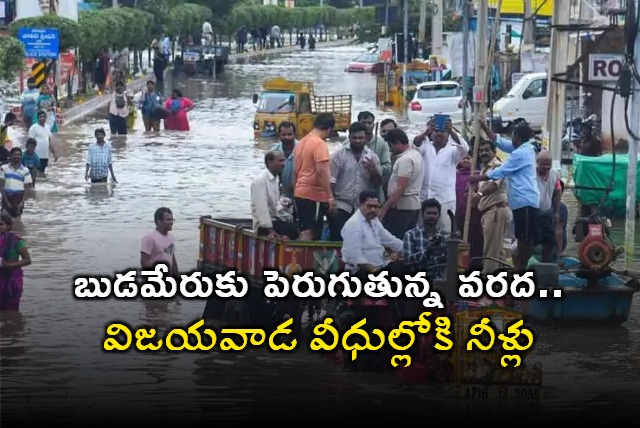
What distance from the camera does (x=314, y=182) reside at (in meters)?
14.6

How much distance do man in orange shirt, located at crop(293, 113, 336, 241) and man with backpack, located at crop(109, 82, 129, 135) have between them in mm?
22803

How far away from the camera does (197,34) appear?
81.4m

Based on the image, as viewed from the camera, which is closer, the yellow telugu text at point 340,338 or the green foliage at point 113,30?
the yellow telugu text at point 340,338

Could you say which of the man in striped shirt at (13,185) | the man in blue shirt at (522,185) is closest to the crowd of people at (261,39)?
the man in striped shirt at (13,185)

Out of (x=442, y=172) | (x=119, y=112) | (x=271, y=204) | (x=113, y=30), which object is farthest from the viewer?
(x=113, y=30)

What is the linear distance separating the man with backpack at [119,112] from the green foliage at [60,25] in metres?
6.77

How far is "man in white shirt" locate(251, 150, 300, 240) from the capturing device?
13.8 meters

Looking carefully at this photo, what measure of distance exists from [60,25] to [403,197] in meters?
31.1

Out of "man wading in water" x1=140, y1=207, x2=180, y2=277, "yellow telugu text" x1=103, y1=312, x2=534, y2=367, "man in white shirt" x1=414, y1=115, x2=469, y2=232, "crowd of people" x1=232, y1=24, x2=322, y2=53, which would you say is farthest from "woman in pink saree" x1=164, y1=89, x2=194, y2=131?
"crowd of people" x1=232, y1=24, x2=322, y2=53

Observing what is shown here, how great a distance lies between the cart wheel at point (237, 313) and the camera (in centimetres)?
1412

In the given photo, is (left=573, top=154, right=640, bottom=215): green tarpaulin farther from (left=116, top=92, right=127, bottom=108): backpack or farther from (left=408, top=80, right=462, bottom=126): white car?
(left=408, top=80, right=462, bottom=126): white car

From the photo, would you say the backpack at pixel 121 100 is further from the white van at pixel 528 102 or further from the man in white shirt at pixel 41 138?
the white van at pixel 528 102

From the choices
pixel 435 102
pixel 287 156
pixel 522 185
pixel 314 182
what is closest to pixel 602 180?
pixel 522 185

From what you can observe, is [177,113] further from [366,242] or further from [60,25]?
[366,242]
